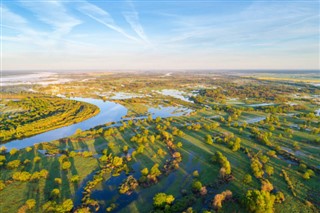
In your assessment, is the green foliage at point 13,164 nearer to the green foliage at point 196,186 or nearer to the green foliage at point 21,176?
the green foliage at point 21,176

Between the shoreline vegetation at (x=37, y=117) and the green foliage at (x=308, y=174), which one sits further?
the shoreline vegetation at (x=37, y=117)

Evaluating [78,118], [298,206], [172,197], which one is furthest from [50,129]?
[298,206]

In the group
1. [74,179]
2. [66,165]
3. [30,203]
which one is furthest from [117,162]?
[30,203]

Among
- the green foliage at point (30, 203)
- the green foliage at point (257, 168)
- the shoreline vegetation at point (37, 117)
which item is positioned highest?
the shoreline vegetation at point (37, 117)

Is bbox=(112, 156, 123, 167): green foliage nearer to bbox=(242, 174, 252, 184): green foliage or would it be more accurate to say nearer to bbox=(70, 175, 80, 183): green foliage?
bbox=(70, 175, 80, 183): green foliage

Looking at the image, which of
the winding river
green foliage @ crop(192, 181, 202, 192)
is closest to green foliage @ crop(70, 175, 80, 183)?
green foliage @ crop(192, 181, 202, 192)

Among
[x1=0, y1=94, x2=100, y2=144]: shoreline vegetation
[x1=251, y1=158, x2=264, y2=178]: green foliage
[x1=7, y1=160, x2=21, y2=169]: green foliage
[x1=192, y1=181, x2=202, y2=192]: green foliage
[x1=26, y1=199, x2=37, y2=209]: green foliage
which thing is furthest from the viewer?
[x1=0, y1=94, x2=100, y2=144]: shoreline vegetation

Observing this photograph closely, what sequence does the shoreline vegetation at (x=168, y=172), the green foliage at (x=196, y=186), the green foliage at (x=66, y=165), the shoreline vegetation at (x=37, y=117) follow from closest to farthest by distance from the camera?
the shoreline vegetation at (x=168, y=172) → the green foliage at (x=196, y=186) → the green foliage at (x=66, y=165) → the shoreline vegetation at (x=37, y=117)

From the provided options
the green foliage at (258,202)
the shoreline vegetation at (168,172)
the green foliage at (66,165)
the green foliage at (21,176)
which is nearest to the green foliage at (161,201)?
the shoreline vegetation at (168,172)

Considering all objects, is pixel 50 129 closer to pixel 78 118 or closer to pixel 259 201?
pixel 78 118
